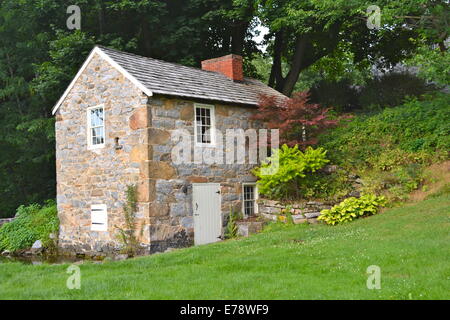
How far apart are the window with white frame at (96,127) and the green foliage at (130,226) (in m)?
2.14

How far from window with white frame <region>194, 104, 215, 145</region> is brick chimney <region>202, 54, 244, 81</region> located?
3522 millimetres

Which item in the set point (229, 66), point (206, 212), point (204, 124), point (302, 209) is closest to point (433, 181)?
point (302, 209)

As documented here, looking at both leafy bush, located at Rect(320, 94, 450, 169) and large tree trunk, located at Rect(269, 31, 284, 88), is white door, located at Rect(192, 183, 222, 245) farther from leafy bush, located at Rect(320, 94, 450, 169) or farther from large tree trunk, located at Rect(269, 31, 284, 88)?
large tree trunk, located at Rect(269, 31, 284, 88)

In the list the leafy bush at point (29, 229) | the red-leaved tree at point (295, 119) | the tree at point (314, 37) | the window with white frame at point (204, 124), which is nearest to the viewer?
the window with white frame at point (204, 124)

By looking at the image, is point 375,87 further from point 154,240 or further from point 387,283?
point 387,283

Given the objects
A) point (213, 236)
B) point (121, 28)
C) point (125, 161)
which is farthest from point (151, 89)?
point (121, 28)

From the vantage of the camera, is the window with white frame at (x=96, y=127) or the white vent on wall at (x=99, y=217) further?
the window with white frame at (x=96, y=127)

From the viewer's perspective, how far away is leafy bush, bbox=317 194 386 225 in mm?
13227

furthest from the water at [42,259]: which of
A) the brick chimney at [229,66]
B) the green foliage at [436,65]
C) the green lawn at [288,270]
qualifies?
the green foliage at [436,65]

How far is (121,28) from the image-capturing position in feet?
74.5

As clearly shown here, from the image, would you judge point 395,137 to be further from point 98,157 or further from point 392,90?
point 98,157

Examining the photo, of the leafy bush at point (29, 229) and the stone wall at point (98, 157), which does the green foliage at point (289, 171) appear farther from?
the leafy bush at point (29, 229)

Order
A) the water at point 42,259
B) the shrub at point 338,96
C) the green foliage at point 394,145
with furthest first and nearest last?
the shrub at point 338,96, the green foliage at point 394,145, the water at point 42,259

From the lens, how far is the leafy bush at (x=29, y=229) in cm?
1666
